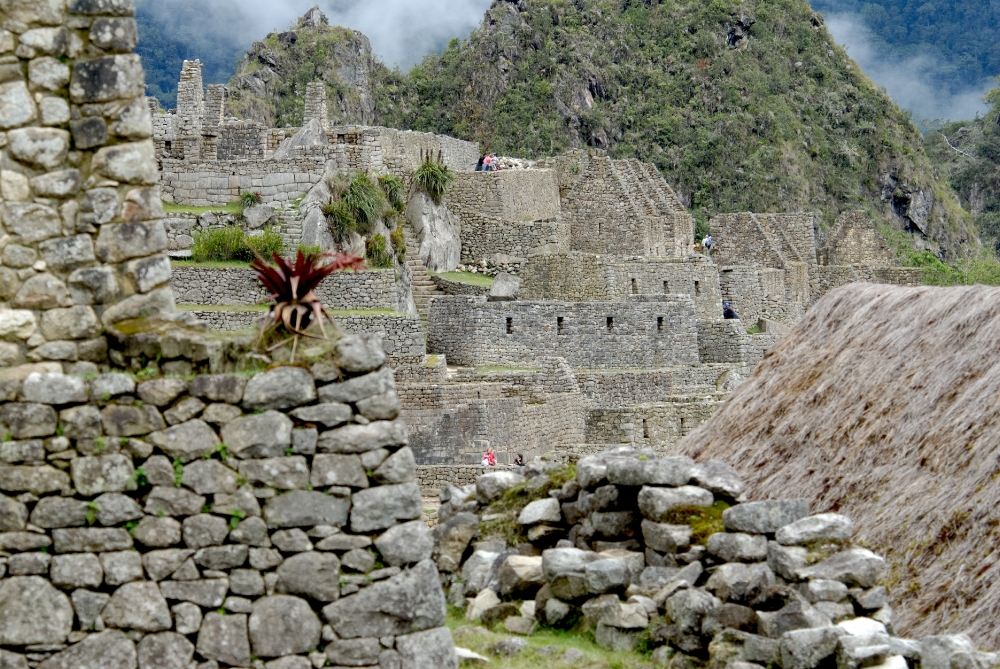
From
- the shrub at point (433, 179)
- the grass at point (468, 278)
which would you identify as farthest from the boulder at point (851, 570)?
the shrub at point (433, 179)

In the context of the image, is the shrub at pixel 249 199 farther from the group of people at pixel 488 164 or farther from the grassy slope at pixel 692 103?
the grassy slope at pixel 692 103

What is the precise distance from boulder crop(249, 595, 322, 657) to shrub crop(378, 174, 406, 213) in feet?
88.8

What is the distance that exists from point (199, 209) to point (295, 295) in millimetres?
24435

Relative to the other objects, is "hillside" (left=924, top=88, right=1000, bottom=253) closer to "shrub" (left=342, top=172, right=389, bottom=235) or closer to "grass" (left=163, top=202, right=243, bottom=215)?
"shrub" (left=342, top=172, right=389, bottom=235)

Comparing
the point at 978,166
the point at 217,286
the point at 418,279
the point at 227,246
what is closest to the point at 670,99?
the point at 978,166

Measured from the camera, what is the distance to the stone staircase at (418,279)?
3528 centimetres

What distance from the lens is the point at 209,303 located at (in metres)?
29.9

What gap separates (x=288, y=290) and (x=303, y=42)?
5175 cm

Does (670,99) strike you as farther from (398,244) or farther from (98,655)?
(98,655)

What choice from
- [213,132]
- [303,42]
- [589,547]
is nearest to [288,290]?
[589,547]

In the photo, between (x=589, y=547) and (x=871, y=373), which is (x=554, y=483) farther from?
(x=871, y=373)

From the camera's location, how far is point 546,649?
1062 centimetres

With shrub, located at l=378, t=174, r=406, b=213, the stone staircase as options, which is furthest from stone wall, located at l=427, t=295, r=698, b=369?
shrub, located at l=378, t=174, r=406, b=213

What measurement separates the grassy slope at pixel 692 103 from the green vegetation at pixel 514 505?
43089 mm
